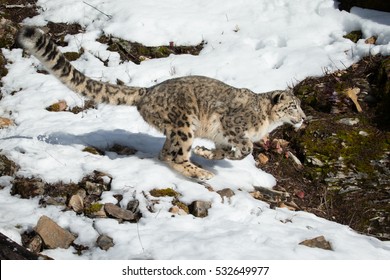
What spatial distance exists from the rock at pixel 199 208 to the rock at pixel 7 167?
2.78m

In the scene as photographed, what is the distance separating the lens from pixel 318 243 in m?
6.78

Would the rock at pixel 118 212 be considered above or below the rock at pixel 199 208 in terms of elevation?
above

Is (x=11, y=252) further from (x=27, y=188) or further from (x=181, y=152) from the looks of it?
(x=181, y=152)

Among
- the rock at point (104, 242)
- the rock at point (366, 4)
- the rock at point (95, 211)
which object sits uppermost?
the rock at point (366, 4)

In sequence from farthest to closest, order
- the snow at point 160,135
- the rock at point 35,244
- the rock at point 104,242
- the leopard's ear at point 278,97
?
the leopard's ear at point 278,97, the snow at point 160,135, the rock at point 104,242, the rock at point 35,244

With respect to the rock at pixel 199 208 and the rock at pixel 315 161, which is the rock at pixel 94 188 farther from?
the rock at pixel 315 161

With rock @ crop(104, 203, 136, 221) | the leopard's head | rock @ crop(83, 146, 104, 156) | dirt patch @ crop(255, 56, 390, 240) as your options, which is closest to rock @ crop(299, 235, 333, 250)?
dirt patch @ crop(255, 56, 390, 240)

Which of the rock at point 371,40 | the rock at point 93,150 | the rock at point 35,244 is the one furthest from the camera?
the rock at point 371,40

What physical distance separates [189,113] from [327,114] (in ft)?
12.2

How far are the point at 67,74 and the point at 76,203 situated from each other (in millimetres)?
2545

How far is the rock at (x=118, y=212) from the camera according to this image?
7.14 metres

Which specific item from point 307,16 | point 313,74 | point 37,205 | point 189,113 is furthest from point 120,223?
point 307,16

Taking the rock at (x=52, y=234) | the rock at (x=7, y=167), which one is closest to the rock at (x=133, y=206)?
the rock at (x=52, y=234)

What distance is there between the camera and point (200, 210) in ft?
24.8
